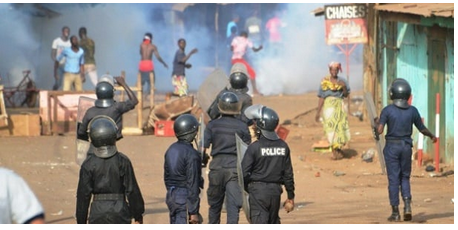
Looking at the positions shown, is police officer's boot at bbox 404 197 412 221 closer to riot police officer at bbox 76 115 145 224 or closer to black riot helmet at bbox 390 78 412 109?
black riot helmet at bbox 390 78 412 109

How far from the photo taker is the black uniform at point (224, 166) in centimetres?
1034

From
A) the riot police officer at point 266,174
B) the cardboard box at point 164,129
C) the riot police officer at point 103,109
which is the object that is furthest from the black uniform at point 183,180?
the cardboard box at point 164,129

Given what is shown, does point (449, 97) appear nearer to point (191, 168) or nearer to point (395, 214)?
point (395, 214)

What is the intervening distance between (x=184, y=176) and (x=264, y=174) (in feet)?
2.23

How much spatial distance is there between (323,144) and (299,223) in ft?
24.9

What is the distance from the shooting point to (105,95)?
38.5 ft

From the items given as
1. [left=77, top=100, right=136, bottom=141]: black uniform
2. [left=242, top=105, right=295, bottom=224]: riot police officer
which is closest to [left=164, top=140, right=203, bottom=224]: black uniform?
[left=242, top=105, right=295, bottom=224]: riot police officer

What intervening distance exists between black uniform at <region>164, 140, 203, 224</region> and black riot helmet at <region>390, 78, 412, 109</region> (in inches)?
108

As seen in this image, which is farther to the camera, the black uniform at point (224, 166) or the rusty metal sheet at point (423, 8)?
the rusty metal sheet at point (423, 8)

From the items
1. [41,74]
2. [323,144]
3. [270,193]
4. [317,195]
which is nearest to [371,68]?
[323,144]

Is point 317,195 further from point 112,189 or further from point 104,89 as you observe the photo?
point 112,189

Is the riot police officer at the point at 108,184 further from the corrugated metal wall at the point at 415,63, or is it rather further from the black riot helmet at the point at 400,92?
the corrugated metal wall at the point at 415,63

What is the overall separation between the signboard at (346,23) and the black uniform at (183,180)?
1174cm

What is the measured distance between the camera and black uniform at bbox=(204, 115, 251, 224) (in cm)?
1034
